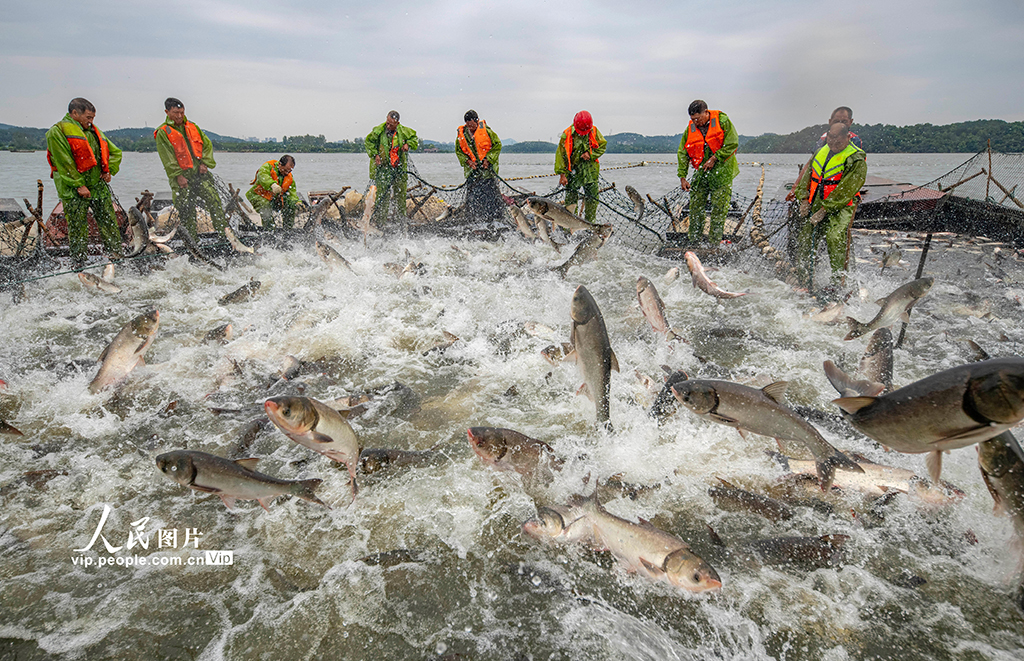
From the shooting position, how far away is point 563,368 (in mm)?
5453

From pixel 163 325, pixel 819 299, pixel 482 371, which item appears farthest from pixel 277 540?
pixel 819 299

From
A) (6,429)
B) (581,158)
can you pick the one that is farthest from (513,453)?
(581,158)

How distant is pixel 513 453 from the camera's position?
3.49m

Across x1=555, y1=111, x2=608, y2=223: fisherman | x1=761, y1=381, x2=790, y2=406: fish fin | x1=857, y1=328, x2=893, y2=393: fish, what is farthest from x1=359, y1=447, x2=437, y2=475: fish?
x1=555, y1=111, x2=608, y2=223: fisherman

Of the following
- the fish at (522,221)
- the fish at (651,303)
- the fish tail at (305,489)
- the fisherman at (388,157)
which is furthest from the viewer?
the fisherman at (388,157)

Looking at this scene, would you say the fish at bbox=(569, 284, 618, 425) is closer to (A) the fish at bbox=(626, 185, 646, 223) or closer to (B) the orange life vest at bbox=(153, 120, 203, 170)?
(A) the fish at bbox=(626, 185, 646, 223)

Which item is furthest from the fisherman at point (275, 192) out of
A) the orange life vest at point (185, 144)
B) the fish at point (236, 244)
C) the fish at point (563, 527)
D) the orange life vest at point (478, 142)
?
the fish at point (563, 527)

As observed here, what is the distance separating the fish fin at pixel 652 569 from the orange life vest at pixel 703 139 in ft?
27.0

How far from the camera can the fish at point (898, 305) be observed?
5227 mm

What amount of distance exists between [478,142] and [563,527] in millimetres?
10040

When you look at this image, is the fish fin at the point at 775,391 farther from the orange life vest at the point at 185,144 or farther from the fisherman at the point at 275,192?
the fisherman at the point at 275,192

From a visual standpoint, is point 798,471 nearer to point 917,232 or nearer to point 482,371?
point 482,371

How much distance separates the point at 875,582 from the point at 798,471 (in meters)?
0.89

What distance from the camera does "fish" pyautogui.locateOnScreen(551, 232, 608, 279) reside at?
8.48m
